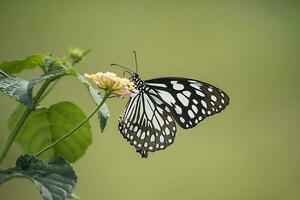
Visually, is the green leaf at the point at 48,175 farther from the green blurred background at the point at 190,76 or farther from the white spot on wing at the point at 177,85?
the green blurred background at the point at 190,76

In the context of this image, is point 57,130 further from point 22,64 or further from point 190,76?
point 190,76

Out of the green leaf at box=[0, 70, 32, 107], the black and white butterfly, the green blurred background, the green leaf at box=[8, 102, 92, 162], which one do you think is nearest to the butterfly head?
the black and white butterfly

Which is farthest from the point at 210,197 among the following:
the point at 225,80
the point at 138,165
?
the point at 225,80

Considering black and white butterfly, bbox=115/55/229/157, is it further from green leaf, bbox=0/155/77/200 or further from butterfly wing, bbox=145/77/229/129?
green leaf, bbox=0/155/77/200

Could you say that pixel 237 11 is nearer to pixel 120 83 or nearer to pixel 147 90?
pixel 147 90

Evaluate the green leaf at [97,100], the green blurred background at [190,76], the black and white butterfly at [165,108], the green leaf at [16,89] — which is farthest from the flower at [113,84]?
the green blurred background at [190,76]
